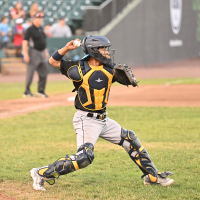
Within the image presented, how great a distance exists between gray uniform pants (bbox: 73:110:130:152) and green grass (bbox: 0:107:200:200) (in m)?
0.53

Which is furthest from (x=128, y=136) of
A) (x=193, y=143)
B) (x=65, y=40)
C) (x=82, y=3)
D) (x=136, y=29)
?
(x=82, y=3)

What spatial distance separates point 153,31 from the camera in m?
25.2

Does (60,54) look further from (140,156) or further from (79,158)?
(140,156)

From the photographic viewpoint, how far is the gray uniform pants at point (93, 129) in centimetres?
437

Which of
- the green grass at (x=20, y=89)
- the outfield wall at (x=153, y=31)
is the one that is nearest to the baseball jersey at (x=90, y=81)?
the green grass at (x=20, y=89)

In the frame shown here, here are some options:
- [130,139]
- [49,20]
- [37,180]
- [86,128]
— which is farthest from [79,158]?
[49,20]

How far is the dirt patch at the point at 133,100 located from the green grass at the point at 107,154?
0.88m

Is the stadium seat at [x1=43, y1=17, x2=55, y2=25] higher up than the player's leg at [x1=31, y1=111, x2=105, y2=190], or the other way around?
the player's leg at [x1=31, y1=111, x2=105, y2=190]

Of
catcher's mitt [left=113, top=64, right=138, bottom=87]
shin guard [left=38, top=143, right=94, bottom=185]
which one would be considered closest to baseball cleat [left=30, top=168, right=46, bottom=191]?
shin guard [left=38, top=143, right=94, bottom=185]

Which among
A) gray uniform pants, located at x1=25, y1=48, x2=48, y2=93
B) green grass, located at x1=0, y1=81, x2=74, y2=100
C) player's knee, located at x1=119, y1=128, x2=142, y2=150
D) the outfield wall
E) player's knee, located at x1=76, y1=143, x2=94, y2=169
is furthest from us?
the outfield wall

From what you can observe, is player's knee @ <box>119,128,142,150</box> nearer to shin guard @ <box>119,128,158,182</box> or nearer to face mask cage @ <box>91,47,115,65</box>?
shin guard @ <box>119,128,158,182</box>

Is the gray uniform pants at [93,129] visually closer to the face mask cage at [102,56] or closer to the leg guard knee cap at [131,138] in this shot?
the leg guard knee cap at [131,138]

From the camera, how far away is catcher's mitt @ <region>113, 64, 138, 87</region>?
14.0 ft

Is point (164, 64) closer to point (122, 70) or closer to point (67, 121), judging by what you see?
point (67, 121)
